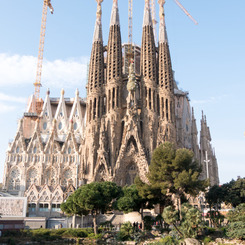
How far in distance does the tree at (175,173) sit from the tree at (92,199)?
4539mm

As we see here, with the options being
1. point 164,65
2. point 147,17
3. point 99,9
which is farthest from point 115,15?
point 164,65

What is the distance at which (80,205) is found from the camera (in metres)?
31.1

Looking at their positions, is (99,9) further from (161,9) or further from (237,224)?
(237,224)

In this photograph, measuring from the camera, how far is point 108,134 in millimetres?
51656

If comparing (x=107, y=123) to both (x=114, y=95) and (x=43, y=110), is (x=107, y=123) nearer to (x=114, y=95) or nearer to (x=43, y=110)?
(x=114, y=95)

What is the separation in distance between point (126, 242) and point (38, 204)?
21.2m

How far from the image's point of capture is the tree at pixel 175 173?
29844 mm

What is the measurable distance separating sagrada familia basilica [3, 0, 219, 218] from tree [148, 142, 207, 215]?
16413 millimetres

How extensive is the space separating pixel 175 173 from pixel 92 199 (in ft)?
27.3

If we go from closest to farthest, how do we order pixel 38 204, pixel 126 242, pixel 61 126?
pixel 126 242 → pixel 38 204 → pixel 61 126

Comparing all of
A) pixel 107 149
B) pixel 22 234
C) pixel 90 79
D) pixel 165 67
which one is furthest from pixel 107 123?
pixel 22 234

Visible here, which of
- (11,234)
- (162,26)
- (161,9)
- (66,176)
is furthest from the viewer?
(161,9)

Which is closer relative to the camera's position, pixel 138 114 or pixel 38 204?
pixel 38 204

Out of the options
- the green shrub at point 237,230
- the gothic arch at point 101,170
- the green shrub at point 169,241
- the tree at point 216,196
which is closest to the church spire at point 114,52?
the gothic arch at point 101,170
